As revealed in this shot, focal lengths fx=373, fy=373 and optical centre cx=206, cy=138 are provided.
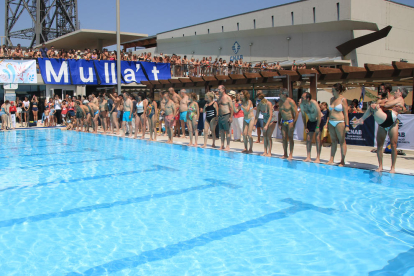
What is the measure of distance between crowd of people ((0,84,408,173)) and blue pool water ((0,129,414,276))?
958 mm

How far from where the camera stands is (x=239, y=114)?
46.1 feet

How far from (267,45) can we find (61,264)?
2726 cm

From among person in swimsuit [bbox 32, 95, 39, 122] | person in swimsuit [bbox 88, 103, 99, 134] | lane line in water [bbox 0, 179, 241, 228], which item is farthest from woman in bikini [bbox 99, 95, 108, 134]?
lane line in water [bbox 0, 179, 241, 228]

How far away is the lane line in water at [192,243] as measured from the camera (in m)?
3.71

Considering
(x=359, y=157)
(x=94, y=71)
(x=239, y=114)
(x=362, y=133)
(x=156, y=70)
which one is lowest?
(x=359, y=157)

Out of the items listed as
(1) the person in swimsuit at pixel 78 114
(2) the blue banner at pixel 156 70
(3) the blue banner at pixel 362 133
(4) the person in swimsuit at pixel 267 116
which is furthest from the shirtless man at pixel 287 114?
(2) the blue banner at pixel 156 70

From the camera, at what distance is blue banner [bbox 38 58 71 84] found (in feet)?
71.6

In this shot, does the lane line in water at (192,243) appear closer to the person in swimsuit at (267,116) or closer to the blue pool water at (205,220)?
the blue pool water at (205,220)

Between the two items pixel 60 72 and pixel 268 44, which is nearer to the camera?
pixel 60 72

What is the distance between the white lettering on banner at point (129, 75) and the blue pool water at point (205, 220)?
15.4 meters

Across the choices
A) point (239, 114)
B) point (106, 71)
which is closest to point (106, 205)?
point (239, 114)

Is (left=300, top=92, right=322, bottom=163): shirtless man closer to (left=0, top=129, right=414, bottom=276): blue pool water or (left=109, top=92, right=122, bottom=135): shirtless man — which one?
(left=0, top=129, right=414, bottom=276): blue pool water

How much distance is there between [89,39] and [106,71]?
227 inches

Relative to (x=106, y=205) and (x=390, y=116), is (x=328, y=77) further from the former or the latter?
(x=106, y=205)
